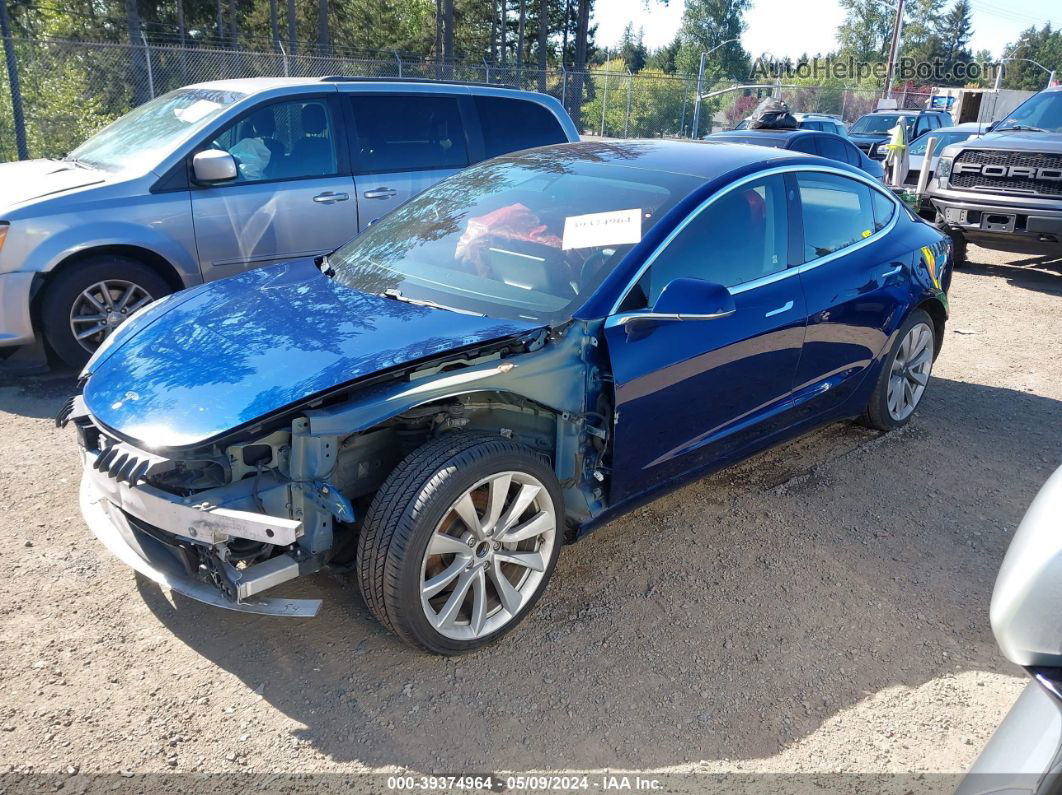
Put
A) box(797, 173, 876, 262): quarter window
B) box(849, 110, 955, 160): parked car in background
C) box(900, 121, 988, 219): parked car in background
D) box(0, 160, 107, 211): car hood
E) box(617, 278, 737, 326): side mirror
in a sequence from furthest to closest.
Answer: box(849, 110, 955, 160): parked car in background → box(900, 121, 988, 219): parked car in background → box(0, 160, 107, 211): car hood → box(797, 173, 876, 262): quarter window → box(617, 278, 737, 326): side mirror

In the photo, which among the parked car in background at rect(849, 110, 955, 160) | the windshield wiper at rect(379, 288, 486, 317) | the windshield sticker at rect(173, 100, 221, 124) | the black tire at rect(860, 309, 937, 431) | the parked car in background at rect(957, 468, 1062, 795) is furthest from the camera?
the parked car in background at rect(849, 110, 955, 160)

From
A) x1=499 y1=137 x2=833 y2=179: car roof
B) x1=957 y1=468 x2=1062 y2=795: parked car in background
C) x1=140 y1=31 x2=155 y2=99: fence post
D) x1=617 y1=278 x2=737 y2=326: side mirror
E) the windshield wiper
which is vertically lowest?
x1=957 y1=468 x2=1062 y2=795: parked car in background

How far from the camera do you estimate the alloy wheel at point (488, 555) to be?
277 centimetres

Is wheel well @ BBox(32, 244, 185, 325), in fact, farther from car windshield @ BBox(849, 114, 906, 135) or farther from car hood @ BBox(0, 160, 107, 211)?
car windshield @ BBox(849, 114, 906, 135)

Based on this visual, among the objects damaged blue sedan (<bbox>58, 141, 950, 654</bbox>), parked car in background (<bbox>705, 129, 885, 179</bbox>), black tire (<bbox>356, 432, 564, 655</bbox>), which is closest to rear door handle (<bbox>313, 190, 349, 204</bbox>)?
damaged blue sedan (<bbox>58, 141, 950, 654</bbox>)

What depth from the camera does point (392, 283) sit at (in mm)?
3498

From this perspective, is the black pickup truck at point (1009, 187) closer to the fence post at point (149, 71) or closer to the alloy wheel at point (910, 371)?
the alloy wheel at point (910, 371)

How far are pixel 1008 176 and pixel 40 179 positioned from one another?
30.1 ft

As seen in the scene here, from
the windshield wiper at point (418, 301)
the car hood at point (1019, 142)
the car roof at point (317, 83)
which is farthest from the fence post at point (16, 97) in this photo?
the car hood at point (1019, 142)

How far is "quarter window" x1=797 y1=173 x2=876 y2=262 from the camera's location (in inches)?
159

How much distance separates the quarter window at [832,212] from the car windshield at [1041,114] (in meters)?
6.80

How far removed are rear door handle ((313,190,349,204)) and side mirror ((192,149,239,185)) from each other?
62cm

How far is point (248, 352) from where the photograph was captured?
291cm

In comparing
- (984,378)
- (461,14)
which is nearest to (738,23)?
(461,14)
